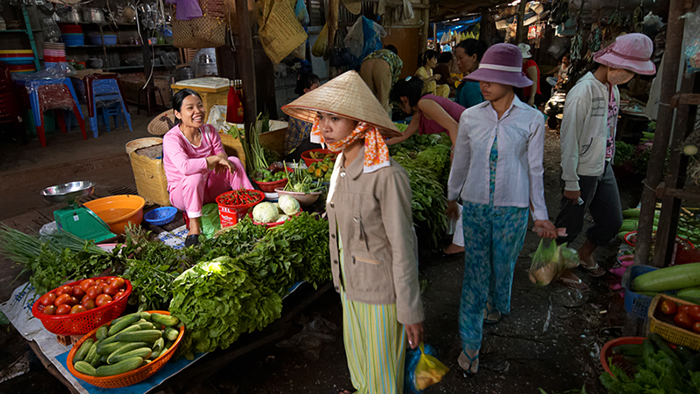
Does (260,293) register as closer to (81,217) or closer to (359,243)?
(359,243)

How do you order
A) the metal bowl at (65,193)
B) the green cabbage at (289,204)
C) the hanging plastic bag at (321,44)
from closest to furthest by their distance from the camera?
the metal bowl at (65,193)
the green cabbage at (289,204)
the hanging plastic bag at (321,44)

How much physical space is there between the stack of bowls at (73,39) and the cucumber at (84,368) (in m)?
10.5

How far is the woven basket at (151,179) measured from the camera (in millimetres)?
4285

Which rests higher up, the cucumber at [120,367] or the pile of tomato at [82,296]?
the pile of tomato at [82,296]

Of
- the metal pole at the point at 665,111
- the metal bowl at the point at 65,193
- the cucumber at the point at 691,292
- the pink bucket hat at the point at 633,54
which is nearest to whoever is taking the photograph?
the metal pole at the point at 665,111

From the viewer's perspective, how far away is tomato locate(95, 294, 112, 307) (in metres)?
2.22

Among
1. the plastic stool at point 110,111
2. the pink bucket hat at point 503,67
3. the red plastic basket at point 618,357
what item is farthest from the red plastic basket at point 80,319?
the plastic stool at point 110,111

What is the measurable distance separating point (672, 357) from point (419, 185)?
246 centimetres

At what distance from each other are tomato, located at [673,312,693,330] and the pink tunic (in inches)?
141

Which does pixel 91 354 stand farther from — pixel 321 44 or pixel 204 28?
pixel 321 44

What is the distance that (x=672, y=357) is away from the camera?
2219mm

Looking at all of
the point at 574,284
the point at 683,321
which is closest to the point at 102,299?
the point at 683,321

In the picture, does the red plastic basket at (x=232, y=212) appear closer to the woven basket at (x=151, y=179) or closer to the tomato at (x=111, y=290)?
the woven basket at (x=151, y=179)

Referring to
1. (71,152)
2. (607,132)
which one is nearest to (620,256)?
(607,132)
